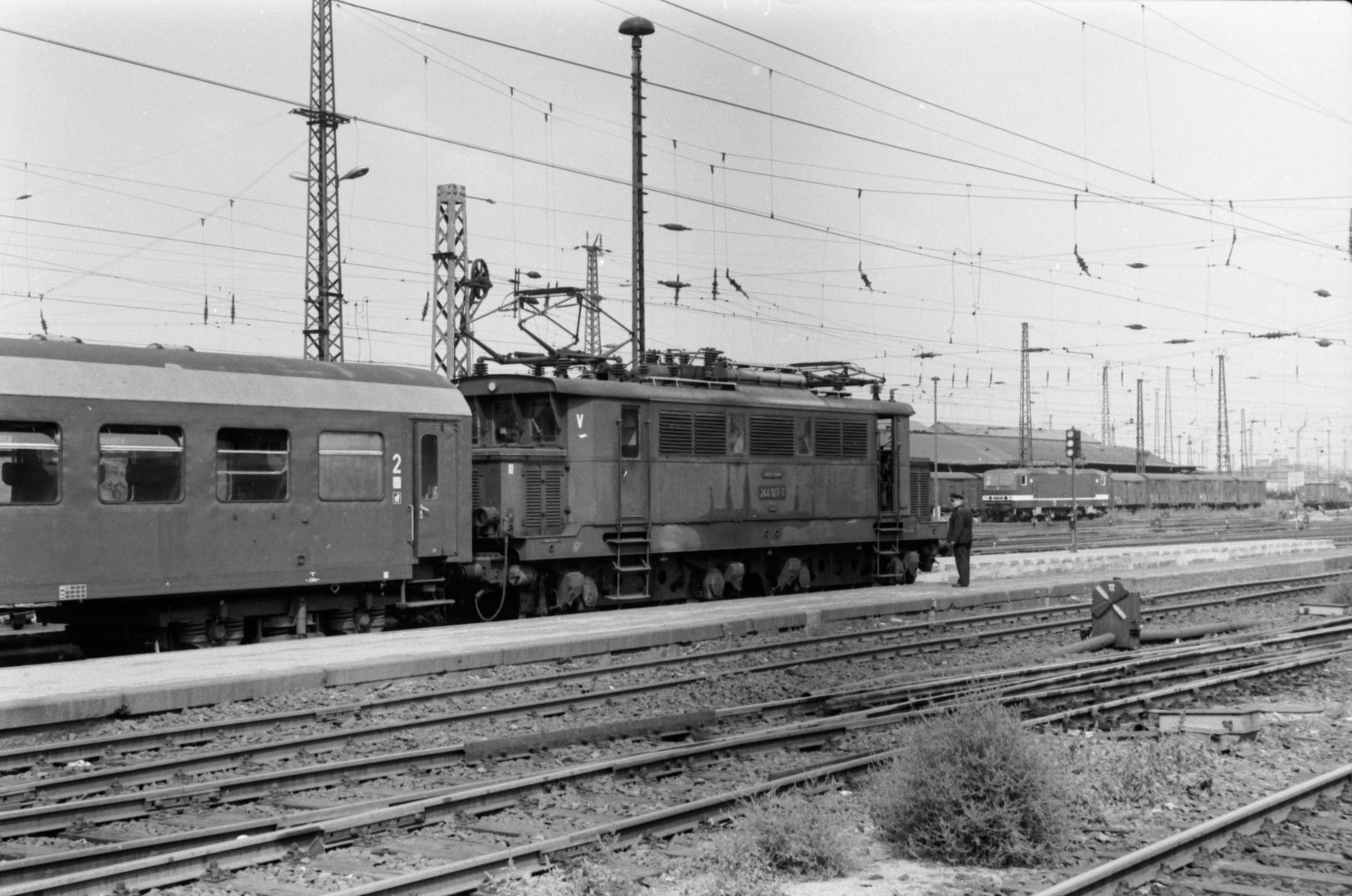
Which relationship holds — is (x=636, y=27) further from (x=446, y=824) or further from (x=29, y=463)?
(x=446, y=824)

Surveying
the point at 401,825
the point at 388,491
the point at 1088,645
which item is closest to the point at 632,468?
the point at 388,491

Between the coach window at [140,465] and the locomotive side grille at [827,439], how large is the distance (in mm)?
12106

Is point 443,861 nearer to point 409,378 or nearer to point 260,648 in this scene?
point 260,648

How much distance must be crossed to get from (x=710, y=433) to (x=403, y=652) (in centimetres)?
843

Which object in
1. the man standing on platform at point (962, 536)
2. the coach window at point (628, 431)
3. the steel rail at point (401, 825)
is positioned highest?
the coach window at point (628, 431)

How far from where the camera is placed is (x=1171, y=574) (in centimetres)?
3062

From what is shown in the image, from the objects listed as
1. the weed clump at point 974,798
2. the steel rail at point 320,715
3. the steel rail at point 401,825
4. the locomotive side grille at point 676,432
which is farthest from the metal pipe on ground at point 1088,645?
the weed clump at point 974,798

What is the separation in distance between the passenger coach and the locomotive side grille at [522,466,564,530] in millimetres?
1146

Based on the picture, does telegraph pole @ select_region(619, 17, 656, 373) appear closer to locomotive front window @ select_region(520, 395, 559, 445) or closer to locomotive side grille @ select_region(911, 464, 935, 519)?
locomotive front window @ select_region(520, 395, 559, 445)

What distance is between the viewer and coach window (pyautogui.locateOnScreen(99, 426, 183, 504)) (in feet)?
49.8

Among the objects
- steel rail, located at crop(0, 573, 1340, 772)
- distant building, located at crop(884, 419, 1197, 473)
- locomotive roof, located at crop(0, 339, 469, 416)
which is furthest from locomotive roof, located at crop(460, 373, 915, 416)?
distant building, located at crop(884, 419, 1197, 473)

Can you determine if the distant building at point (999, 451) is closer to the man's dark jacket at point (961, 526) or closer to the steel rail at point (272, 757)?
the man's dark jacket at point (961, 526)

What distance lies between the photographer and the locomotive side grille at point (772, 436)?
23297 mm

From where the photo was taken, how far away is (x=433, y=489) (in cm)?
1873
